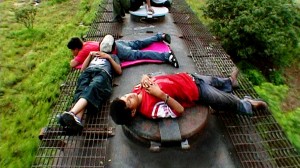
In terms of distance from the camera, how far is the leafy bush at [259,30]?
617 cm

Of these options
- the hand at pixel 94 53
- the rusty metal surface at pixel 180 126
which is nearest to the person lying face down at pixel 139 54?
the hand at pixel 94 53

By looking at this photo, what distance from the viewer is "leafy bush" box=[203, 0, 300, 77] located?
243 inches

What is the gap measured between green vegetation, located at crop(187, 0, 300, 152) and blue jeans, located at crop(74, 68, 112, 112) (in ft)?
9.81

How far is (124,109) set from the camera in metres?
3.09

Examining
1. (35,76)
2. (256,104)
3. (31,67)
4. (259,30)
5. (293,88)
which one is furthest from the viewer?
(293,88)

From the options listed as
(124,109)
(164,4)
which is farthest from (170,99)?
(164,4)

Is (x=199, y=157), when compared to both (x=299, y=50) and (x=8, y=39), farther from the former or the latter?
(x=8, y=39)

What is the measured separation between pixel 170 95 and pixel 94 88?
1.02 meters

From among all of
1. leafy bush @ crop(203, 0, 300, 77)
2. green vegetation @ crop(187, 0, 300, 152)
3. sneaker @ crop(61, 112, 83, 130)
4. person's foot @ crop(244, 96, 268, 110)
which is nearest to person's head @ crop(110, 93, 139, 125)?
sneaker @ crop(61, 112, 83, 130)

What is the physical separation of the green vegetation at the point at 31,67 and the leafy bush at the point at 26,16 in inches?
6.0

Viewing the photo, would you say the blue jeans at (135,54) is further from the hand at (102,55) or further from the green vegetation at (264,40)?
the green vegetation at (264,40)

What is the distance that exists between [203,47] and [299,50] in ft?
11.2

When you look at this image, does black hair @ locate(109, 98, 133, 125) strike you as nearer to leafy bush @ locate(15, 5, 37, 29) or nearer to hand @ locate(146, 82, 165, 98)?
hand @ locate(146, 82, 165, 98)

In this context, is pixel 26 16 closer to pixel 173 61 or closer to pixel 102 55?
pixel 102 55
